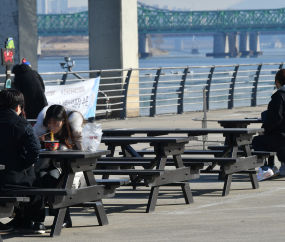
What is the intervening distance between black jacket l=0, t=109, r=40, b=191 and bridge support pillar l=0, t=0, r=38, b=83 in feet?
29.2

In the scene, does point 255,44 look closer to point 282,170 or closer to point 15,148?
point 282,170

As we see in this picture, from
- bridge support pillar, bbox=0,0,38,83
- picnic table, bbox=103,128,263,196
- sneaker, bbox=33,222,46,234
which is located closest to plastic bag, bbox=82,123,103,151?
sneaker, bbox=33,222,46,234

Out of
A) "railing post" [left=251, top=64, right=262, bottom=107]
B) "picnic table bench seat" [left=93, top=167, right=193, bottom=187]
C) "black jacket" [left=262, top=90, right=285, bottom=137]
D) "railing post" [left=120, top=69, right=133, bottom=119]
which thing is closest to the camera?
"picnic table bench seat" [left=93, top=167, right=193, bottom=187]

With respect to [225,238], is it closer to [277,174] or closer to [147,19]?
[277,174]

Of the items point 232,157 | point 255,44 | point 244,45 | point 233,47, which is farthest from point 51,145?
point 255,44

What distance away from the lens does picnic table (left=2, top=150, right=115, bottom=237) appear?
4.78 meters

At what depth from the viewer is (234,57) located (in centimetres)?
15800

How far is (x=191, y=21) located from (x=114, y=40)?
159 m

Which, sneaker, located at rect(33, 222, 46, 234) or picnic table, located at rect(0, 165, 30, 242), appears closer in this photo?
picnic table, located at rect(0, 165, 30, 242)

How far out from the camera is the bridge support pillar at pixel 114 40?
52.7ft

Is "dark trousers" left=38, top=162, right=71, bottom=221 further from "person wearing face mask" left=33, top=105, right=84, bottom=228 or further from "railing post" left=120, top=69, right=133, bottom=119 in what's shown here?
"railing post" left=120, top=69, right=133, bottom=119

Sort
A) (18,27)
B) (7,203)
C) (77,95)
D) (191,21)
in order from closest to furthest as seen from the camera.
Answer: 1. (7,203)
2. (77,95)
3. (18,27)
4. (191,21)

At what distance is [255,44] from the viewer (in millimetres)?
172375

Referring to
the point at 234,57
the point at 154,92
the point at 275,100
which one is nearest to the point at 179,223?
the point at 275,100
